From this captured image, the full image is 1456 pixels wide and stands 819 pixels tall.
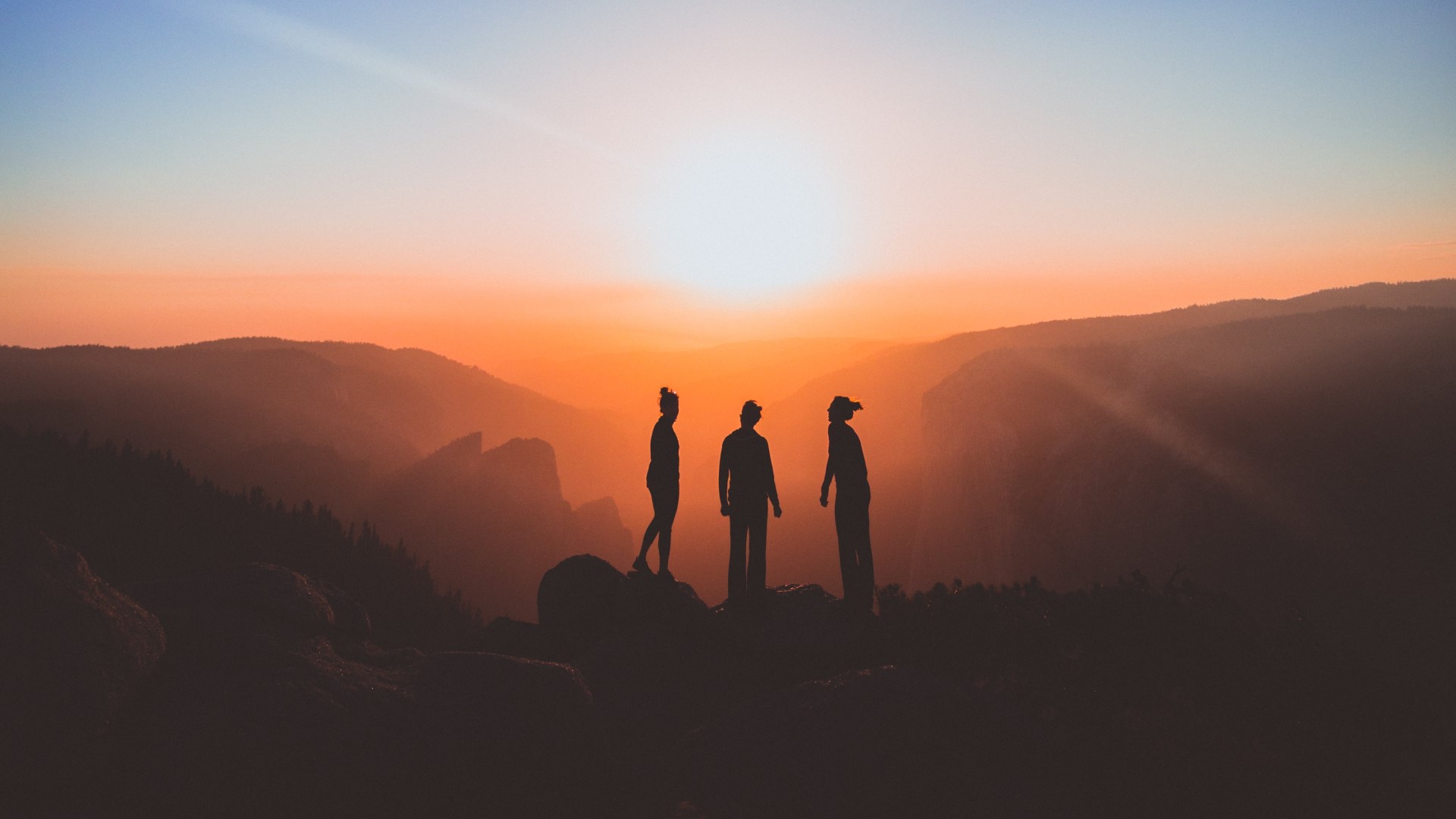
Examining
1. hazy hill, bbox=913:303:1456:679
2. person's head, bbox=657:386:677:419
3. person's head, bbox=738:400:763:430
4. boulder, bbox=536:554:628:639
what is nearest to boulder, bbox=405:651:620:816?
person's head, bbox=657:386:677:419

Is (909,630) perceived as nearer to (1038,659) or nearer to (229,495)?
(1038,659)

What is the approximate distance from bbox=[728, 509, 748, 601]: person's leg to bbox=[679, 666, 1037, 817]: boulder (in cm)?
420

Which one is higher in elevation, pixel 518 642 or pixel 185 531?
pixel 518 642

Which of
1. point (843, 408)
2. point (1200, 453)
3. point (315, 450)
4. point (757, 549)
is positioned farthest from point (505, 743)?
point (315, 450)

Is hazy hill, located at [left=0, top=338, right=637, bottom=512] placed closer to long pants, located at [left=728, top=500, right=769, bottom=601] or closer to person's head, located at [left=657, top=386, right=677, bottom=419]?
person's head, located at [left=657, top=386, right=677, bottom=419]

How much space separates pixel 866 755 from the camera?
7.29 meters

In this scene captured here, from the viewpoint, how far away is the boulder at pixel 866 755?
6980mm

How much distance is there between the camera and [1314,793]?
7.92m

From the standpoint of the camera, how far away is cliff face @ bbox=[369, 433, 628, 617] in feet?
277

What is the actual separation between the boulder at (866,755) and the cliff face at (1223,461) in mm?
26519

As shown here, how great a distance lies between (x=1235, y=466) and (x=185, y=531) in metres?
55.3

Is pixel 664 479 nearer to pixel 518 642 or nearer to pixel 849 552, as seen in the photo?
pixel 849 552

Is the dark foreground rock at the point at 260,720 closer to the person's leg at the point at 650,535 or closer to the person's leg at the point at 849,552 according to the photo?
the person's leg at the point at 650,535

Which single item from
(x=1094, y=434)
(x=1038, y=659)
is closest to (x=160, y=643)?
(x=1038, y=659)
